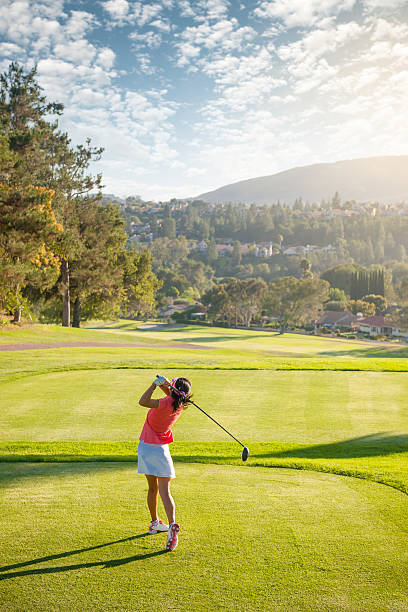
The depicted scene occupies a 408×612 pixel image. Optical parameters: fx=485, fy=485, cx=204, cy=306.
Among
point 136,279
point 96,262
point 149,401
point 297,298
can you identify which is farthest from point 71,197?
point 297,298

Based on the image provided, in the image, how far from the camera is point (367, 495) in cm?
593

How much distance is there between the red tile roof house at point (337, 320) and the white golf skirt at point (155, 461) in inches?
3659

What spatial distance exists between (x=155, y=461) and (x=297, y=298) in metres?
73.1

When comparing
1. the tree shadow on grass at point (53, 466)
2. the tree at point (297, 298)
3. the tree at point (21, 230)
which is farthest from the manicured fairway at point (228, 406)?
the tree at point (297, 298)

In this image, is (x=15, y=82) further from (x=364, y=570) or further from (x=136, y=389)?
(x=364, y=570)

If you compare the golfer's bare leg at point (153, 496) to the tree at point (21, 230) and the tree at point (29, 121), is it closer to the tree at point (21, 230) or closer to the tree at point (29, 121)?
the tree at point (21, 230)

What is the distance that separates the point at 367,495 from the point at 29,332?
2756 centimetres

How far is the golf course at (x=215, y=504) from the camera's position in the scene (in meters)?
3.75

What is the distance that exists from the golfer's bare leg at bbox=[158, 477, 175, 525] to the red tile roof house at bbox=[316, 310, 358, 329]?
3661 inches

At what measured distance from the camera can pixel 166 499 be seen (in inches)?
189

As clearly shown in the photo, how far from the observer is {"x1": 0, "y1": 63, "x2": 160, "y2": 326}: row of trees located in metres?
28.8

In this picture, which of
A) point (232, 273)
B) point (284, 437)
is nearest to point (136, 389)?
point (284, 437)

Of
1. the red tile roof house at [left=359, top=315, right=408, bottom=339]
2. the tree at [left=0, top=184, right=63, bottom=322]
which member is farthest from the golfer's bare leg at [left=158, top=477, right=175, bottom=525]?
the red tile roof house at [left=359, top=315, right=408, bottom=339]

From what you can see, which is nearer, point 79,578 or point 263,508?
point 79,578
